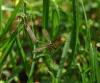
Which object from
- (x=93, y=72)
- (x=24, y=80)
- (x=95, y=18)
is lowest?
(x=24, y=80)

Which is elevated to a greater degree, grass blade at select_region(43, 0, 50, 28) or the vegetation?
grass blade at select_region(43, 0, 50, 28)

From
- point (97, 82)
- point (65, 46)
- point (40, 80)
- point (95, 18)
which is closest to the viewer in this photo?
point (97, 82)

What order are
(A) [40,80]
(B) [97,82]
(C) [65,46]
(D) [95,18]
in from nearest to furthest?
(B) [97,82], (C) [65,46], (A) [40,80], (D) [95,18]

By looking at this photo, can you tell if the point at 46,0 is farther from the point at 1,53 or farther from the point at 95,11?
the point at 95,11

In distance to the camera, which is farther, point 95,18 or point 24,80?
point 95,18

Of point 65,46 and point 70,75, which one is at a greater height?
point 65,46

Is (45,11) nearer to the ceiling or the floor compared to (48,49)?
nearer to the ceiling

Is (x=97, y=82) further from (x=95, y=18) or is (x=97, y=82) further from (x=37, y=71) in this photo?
(x=95, y=18)

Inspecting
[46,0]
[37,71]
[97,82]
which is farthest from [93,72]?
[37,71]

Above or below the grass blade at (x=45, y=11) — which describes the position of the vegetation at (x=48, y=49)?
below
